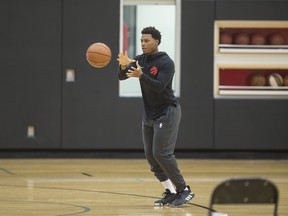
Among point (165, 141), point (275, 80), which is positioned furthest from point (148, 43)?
point (275, 80)

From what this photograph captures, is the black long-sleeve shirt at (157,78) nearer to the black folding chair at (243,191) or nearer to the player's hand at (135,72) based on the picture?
the player's hand at (135,72)

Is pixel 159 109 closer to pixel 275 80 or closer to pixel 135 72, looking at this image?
pixel 135 72

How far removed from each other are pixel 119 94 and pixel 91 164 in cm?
188

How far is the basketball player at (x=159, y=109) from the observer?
995 cm

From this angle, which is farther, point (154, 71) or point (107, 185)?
point (107, 185)

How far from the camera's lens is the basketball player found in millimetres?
9953

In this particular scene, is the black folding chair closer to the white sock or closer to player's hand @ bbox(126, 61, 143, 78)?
player's hand @ bbox(126, 61, 143, 78)

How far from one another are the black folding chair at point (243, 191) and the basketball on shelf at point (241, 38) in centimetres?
1149

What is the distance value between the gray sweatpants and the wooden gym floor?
1.59ft

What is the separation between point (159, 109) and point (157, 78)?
1.44ft

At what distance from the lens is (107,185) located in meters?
12.6

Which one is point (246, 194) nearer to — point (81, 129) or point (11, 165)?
point (11, 165)

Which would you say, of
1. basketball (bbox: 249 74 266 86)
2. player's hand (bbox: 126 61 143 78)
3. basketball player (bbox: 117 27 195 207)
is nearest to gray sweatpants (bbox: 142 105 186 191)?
basketball player (bbox: 117 27 195 207)

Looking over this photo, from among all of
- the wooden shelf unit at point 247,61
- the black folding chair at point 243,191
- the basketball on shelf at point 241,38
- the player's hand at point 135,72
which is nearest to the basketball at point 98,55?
the player's hand at point 135,72
